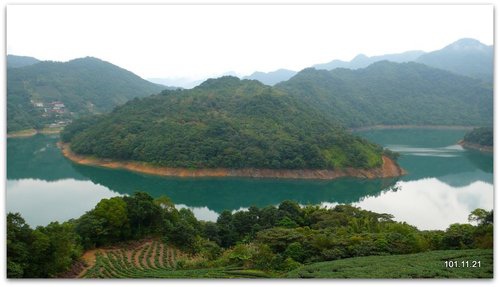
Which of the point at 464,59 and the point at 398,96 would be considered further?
the point at 464,59

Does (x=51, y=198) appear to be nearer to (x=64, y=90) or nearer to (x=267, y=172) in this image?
(x=267, y=172)

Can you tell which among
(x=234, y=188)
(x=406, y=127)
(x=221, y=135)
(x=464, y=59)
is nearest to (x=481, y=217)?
(x=234, y=188)

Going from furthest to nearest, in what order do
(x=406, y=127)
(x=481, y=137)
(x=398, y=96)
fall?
(x=398, y=96)
(x=406, y=127)
(x=481, y=137)

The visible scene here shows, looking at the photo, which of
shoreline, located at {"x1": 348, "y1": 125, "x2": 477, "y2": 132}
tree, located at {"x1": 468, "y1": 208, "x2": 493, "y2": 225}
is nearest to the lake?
tree, located at {"x1": 468, "y1": 208, "x2": 493, "y2": 225}

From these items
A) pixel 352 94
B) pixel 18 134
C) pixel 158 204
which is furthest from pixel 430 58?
pixel 158 204

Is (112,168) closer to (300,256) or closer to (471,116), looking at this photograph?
(300,256)

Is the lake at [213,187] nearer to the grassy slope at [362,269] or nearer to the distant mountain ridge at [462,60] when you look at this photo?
the grassy slope at [362,269]

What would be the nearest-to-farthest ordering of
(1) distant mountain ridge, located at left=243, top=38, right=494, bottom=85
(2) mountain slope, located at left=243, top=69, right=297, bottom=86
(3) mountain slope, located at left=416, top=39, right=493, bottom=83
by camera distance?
1. (1) distant mountain ridge, located at left=243, top=38, right=494, bottom=85
2. (3) mountain slope, located at left=416, top=39, right=493, bottom=83
3. (2) mountain slope, located at left=243, top=69, right=297, bottom=86

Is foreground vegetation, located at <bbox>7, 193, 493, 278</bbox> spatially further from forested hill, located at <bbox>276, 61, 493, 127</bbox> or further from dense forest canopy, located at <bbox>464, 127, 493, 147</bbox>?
forested hill, located at <bbox>276, 61, 493, 127</bbox>
